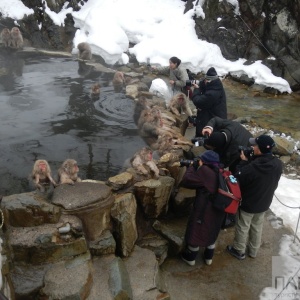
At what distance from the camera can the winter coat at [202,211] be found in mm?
4074

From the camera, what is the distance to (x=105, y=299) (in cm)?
362

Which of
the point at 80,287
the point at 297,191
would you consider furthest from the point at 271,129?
Answer: the point at 80,287

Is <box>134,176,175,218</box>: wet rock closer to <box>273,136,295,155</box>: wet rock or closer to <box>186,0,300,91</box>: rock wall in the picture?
<box>273,136,295,155</box>: wet rock

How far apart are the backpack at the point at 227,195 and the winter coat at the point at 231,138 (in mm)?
783

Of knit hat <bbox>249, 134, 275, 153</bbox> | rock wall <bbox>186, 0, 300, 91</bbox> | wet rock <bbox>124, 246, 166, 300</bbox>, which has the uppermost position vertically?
rock wall <bbox>186, 0, 300, 91</bbox>

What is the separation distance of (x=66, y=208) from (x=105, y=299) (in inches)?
45.1

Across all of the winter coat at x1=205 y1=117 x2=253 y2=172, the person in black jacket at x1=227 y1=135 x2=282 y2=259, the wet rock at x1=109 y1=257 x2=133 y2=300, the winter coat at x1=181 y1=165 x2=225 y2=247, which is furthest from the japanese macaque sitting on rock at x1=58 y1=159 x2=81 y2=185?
the person in black jacket at x1=227 y1=135 x2=282 y2=259

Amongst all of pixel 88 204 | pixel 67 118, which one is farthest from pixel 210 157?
pixel 67 118

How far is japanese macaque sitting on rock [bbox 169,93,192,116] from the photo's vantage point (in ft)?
24.8

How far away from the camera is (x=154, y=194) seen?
4.71 metres

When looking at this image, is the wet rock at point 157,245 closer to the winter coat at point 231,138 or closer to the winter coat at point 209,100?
the winter coat at point 231,138

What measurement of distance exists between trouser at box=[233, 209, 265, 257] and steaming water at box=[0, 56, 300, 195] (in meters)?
2.28

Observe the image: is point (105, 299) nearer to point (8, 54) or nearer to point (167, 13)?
point (8, 54)

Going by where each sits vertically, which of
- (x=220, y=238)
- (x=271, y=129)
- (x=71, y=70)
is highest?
(x=71, y=70)
